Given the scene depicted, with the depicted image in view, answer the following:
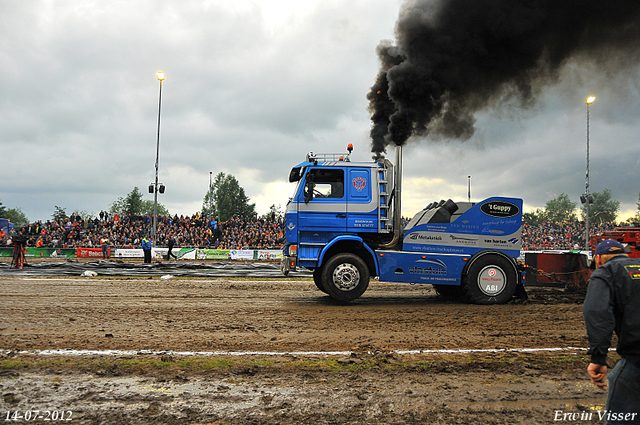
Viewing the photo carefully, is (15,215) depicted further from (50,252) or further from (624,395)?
(624,395)

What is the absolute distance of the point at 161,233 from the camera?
31.8 meters

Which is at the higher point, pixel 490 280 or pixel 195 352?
pixel 490 280

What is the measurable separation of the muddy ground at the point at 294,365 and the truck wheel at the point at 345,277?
0.40m

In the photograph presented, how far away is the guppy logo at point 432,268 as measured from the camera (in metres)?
8.71

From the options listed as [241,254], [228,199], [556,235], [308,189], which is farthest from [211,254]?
[228,199]

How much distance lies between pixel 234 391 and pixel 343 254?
516 centimetres

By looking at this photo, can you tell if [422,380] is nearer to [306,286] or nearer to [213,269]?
[306,286]

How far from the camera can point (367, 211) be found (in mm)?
8930

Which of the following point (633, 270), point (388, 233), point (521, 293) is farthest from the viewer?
point (388, 233)

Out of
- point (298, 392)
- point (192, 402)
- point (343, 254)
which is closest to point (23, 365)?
point (192, 402)

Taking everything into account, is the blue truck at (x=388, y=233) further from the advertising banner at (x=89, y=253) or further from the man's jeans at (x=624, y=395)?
the advertising banner at (x=89, y=253)

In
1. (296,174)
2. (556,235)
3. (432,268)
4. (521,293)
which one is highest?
(296,174)

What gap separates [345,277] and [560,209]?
360 feet

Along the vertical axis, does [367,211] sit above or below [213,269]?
above
